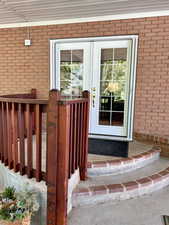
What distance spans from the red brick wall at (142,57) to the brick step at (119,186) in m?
1.07

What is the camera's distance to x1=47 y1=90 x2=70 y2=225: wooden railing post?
5.43 ft

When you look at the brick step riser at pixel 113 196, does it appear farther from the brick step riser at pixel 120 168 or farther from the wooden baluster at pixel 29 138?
the wooden baluster at pixel 29 138

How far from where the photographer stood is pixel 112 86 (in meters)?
3.66

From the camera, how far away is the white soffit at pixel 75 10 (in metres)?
2.89

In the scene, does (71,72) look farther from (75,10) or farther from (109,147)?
(109,147)

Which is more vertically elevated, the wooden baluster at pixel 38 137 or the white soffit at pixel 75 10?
the white soffit at pixel 75 10

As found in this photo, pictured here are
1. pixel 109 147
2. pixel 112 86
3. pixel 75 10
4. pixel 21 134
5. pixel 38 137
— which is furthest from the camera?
pixel 112 86

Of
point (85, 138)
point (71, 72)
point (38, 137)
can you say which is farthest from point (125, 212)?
point (71, 72)

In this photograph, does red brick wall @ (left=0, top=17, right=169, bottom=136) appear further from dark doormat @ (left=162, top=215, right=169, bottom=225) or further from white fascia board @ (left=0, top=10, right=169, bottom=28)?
dark doormat @ (left=162, top=215, right=169, bottom=225)

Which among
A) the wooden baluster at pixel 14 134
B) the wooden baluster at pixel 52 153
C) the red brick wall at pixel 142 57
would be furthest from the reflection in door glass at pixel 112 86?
the wooden baluster at pixel 52 153

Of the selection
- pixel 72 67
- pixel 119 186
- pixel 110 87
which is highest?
pixel 72 67

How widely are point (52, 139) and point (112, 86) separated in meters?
2.28

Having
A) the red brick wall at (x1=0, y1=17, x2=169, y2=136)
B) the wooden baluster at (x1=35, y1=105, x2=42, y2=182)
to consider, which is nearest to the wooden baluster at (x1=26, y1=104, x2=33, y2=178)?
the wooden baluster at (x1=35, y1=105, x2=42, y2=182)

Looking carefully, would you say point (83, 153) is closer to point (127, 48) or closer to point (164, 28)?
point (127, 48)
